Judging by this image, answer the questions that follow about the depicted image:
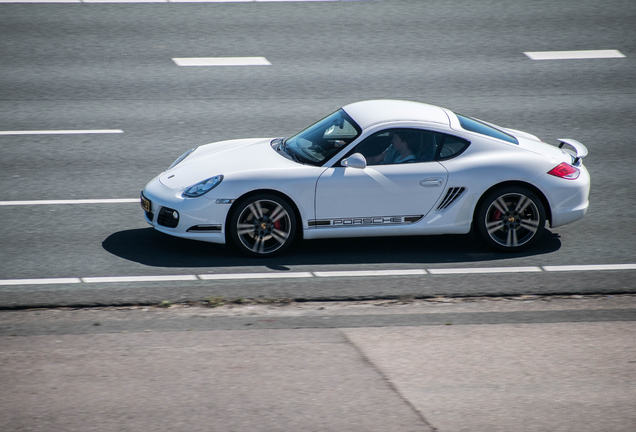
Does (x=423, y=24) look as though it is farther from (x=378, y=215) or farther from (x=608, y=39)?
(x=378, y=215)

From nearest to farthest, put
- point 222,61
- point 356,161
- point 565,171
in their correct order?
1. point 356,161
2. point 565,171
3. point 222,61

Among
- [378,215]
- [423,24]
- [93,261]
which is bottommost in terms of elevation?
[93,261]

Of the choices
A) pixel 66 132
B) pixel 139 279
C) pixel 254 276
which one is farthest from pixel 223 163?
pixel 66 132

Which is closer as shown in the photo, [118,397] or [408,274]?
[118,397]

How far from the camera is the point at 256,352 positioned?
19.1 ft

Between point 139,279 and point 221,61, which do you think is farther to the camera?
point 221,61

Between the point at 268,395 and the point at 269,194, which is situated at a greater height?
the point at 269,194

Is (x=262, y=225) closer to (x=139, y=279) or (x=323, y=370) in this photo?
(x=139, y=279)

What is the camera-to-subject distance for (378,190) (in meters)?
7.74

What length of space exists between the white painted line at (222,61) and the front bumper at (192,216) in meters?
6.37

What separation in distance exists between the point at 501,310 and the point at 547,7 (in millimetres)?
11590

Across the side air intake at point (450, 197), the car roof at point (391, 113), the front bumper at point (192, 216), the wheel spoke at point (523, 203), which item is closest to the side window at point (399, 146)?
the car roof at point (391, 113)

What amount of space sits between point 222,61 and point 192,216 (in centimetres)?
680

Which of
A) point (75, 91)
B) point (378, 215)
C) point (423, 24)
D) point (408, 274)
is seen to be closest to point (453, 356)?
point (408, 274)
